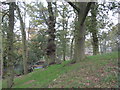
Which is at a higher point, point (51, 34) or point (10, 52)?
point (51, 34)

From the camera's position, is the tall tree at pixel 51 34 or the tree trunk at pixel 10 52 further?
the tall tree at pixel 51 34

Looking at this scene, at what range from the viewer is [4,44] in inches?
290

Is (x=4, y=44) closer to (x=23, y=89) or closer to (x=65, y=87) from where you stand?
(x=23, y=89)

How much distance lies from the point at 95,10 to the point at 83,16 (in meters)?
0.95

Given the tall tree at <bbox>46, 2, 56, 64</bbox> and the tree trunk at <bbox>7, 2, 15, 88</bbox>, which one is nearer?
the tree trunk at <bbox>7, 2, 15, 88</bbox>

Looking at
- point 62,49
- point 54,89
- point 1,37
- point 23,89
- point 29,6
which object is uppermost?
point 29,6

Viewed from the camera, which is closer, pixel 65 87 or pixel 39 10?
pixel 65 87

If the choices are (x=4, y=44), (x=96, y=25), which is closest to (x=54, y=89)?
(x=4, y=44)

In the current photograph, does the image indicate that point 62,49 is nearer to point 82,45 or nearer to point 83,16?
point 82,45

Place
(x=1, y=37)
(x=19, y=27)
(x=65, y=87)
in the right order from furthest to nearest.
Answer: (x=19, y=27) < (x=1, y=37) < (x=65, y=87)

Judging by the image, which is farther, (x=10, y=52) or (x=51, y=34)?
(x=51, y=34)

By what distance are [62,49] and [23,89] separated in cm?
1301

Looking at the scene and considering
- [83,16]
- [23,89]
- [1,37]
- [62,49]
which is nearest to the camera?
[23,89]

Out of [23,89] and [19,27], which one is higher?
[19,27]
